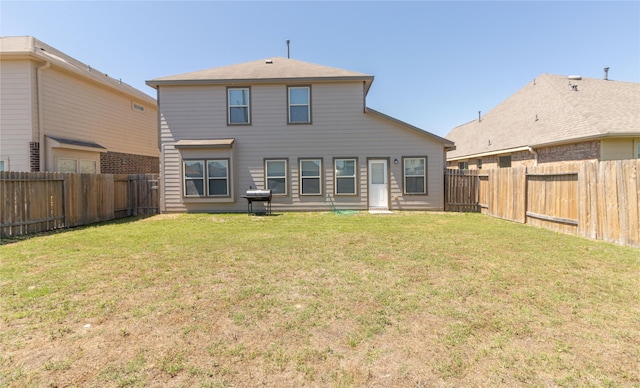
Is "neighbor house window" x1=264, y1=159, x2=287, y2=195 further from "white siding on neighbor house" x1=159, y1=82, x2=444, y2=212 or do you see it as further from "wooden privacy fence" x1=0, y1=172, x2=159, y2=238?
"wooden privacy fence" x1=0, y1=172, x2=159, y2=238

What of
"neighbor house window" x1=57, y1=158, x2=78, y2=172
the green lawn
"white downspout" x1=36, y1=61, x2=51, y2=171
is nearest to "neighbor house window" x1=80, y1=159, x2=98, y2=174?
"neighbor house window" x1=57, y1=158, x2=78, y2=172

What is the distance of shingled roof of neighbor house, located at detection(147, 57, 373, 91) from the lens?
495 inches

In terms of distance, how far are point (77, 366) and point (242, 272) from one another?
248 cm

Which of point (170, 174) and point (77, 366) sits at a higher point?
point (170, 174)

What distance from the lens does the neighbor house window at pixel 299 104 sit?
509 inches

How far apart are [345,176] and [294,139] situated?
2.77m

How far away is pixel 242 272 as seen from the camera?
4844 mm

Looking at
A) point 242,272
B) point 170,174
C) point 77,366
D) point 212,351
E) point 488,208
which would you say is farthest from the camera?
point 170,174

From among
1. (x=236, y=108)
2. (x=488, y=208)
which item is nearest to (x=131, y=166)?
(x=236, y=108)

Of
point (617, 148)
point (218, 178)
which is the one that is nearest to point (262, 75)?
point (218, 178)

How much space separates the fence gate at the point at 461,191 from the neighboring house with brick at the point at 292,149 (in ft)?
1.32

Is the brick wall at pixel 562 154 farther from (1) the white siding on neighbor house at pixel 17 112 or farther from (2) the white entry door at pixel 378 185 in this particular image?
(1) the white siding on neighbor house at pixel 17 112

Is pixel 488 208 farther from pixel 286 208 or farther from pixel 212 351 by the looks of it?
pixel 212 351

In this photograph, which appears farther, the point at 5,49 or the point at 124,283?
the point at 5,49
